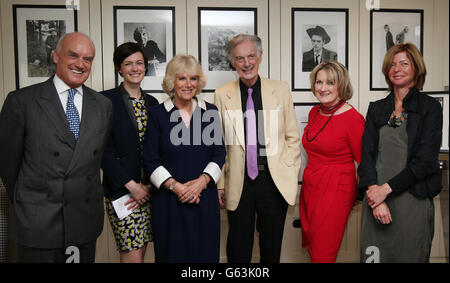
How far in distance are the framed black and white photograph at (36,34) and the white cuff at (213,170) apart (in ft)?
5.43

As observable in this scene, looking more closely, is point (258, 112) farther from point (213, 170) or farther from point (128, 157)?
point (128, 157)

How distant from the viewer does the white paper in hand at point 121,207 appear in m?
2.00

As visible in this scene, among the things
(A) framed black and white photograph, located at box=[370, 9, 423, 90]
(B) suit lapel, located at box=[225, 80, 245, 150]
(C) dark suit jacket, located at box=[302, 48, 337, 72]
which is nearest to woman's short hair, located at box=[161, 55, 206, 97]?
(B) suit lapel, located at box=[225, 80, 245, 150]

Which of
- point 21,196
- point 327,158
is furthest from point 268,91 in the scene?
point 21,196

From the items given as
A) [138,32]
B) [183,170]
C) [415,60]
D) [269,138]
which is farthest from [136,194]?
[415,60]

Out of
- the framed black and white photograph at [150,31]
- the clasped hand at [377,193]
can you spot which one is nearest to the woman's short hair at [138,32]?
the framed black and white photograph at [150,31]

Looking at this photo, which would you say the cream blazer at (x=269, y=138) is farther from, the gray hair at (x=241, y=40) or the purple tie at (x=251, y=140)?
the gray hair at (x=241, y=40)

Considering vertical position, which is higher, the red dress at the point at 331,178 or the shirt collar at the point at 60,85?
the shirt collar at the point at 60,85

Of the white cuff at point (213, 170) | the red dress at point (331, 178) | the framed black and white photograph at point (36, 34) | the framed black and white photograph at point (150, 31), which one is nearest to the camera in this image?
the white cuff at point (213, 170)

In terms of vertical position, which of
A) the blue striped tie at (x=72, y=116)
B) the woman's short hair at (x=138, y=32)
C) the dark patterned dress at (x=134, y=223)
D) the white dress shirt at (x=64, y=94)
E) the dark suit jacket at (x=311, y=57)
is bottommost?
the dark patterned dress at (x=134, y=223)

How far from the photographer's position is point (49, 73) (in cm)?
267

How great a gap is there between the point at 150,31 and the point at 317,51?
4.70 feet

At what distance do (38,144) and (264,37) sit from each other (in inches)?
77.2

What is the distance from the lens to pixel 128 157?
2.01m
